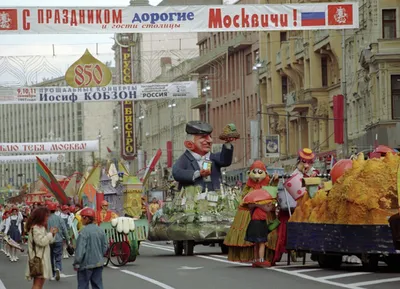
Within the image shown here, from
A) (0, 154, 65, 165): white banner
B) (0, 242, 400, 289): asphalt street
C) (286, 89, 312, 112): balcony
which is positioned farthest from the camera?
(0, 154, 65, 165): white banner

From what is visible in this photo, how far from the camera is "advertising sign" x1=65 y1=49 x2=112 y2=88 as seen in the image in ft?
135

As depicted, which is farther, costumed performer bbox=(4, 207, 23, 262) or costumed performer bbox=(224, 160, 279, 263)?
costumed performer bbox=(4, 207, 23, 262)

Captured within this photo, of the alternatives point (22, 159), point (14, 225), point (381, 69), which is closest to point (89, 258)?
point (14, 225)

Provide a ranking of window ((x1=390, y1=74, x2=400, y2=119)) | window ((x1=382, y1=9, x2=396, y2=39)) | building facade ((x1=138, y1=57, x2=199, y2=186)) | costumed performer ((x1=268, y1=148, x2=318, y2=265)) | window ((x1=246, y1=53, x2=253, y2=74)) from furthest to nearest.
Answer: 1. building facade ((x1=138, y1=57, x2=199, y2=186))
2. window ((x1=246, y1=53, x2=253, y2=74))
3. window ((x1=382, y1=9, x2=396, y2=39))
4. window ((x1=390, y1=74, x2=400, y2=119))
5. costumed performer ((x1=268, y1=148, x2=318, y2=265))

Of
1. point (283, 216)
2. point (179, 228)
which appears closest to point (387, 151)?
point (283, 216)

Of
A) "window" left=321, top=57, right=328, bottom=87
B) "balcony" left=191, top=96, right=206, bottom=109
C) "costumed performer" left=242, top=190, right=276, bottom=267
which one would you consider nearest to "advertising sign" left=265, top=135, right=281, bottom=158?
"window" left=321, top=57, right=328, bottom=87

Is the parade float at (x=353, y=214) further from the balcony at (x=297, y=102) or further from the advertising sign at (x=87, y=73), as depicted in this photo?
the balcony at (x=297, y=102)

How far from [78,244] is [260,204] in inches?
236

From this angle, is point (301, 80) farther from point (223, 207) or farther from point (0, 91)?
point (223, 207)

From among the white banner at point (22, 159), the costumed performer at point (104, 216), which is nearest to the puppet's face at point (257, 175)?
the costumed performer at point (104, 216)

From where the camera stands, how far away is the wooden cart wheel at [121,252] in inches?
1028

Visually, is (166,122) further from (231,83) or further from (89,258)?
(89,258)

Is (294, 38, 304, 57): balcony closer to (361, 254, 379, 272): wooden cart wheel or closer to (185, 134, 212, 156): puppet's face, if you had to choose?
(185, 134, 212, 156): puppet's face

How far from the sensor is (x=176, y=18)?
32.7 meters
